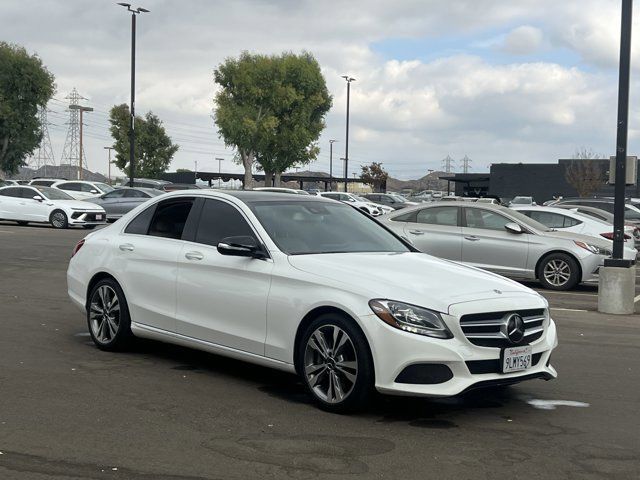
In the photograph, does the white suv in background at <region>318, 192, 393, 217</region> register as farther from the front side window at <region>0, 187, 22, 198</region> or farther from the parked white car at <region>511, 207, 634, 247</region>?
the parked white car at <region>511, 207, 634, 247</region>

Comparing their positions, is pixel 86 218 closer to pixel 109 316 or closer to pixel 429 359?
pixel 109 316

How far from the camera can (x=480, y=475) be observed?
15.4 ft

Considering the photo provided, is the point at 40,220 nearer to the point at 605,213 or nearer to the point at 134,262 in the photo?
the point at 605,213

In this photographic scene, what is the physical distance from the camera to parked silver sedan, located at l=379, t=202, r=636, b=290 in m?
14.6

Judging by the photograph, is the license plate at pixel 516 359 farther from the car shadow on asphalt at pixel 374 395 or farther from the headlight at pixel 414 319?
the headlight at pixel 414 319

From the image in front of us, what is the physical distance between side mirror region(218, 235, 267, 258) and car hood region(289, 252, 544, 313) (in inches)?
12.7

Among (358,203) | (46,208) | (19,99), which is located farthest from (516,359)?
(19,99)

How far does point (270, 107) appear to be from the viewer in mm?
61938

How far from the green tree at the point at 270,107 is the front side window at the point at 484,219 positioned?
46.0 metres

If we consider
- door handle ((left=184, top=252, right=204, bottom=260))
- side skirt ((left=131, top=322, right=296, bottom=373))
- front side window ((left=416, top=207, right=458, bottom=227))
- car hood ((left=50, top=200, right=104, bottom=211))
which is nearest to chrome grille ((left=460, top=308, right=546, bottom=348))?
side skirt ((left=131, top=322, right=296, bottom=373))

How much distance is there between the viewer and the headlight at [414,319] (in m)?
5.51

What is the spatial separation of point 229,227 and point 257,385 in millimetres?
1335

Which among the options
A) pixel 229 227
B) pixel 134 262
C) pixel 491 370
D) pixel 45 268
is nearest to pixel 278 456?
pixel 491 370

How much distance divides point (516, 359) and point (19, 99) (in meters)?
60.7
